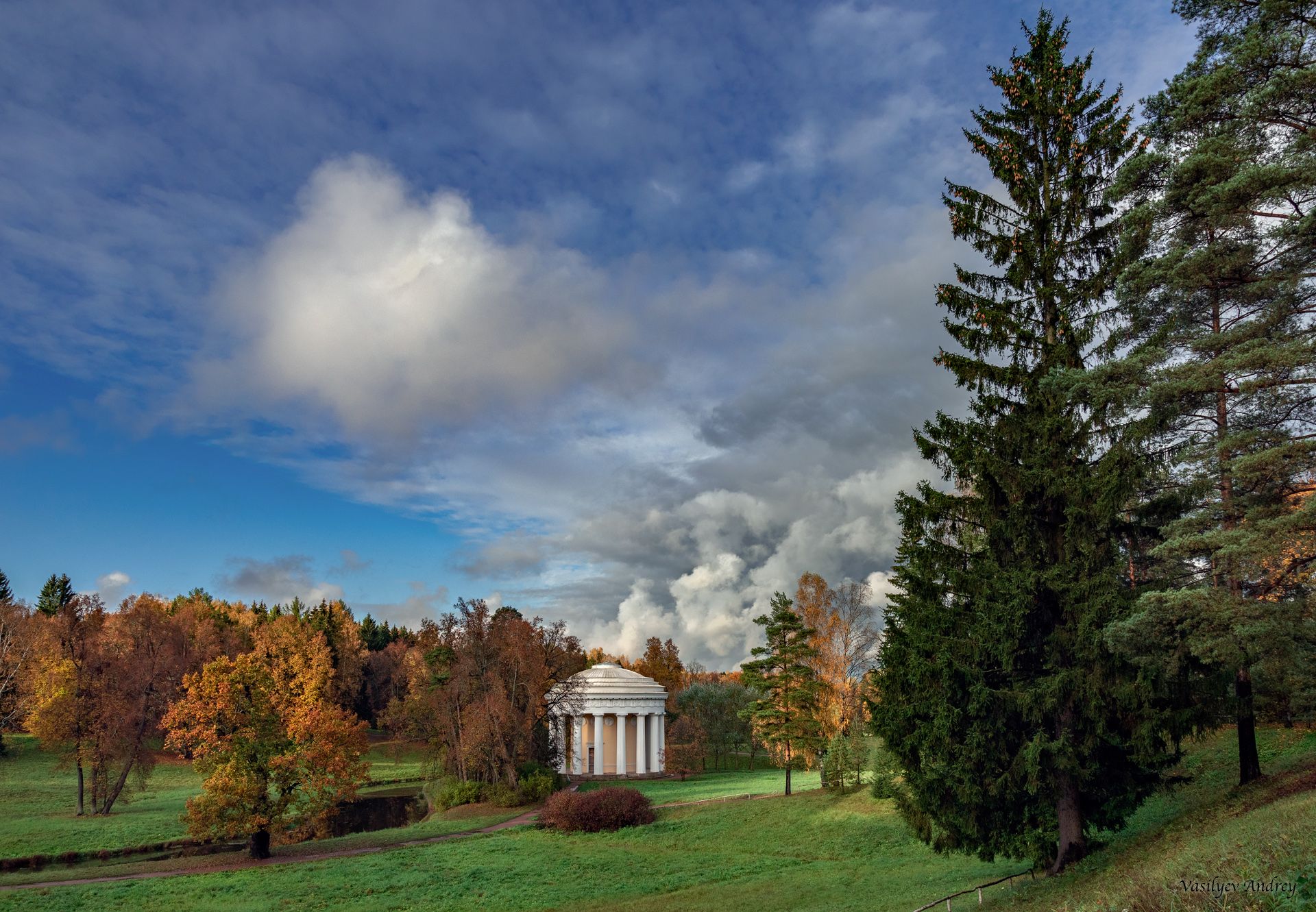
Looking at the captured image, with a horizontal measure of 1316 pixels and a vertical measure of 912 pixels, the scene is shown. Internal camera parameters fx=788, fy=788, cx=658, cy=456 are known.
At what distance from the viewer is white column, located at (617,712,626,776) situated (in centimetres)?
6319

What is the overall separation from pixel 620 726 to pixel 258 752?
36.8 meters

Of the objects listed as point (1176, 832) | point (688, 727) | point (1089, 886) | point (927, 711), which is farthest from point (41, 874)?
point (688, 727)

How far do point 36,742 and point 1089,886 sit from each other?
84394mm

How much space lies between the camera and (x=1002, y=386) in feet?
62.5

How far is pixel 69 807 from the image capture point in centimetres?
4591

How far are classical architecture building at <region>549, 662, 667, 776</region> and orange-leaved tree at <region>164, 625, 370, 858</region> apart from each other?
28644 millimetres

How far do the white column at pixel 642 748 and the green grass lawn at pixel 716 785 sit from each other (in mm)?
3109

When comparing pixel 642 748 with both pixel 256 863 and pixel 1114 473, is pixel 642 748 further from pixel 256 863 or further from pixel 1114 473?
pixel 1114 473

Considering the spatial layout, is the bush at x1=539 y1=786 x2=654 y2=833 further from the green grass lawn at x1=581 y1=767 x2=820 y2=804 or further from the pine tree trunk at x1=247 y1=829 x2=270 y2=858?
the pine tree trunk at x1=247 y1=829 x2=270 y2=858

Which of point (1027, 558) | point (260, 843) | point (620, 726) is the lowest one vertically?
point (620, 726)

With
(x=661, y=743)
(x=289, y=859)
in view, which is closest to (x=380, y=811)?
(x=289, y=859)

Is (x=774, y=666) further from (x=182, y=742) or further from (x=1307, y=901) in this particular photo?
(x=1307, y=901)

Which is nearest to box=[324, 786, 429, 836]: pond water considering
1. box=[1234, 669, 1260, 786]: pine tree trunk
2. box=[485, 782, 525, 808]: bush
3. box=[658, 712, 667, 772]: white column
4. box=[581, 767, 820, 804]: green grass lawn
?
box=[485, 782, 525, 808]: bush

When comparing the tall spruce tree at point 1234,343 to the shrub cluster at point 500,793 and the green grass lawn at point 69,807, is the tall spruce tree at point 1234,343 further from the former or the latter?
the green grass lawn at point 69,807
